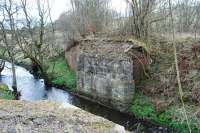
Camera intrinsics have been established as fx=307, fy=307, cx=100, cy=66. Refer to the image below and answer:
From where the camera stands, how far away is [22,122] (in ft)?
12.5

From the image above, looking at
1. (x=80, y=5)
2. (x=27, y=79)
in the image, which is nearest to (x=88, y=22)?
(x=80, y=5)

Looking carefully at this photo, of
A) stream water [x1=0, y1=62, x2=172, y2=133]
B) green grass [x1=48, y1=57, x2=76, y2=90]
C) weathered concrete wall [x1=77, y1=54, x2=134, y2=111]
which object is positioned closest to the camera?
stream water [x1=0, y1=62, x2=172, y2=133]

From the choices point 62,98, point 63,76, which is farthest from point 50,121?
point 63,76

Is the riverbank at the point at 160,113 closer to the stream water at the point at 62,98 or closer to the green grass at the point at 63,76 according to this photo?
the stream water at the point at 62,98

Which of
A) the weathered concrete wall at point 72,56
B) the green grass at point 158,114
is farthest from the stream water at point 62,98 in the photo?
the weathered concrete wall at point 72,56

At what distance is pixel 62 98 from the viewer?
1977 cm

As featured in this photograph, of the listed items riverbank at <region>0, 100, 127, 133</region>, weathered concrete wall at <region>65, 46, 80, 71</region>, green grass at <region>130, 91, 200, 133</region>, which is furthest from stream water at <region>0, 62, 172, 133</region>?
riverbank at <region>0, 100, 127, 133</region>

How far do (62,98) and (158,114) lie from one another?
733 cm

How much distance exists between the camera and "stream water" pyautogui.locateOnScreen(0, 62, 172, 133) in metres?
14.4

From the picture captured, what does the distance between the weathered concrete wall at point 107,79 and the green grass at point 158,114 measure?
0.63 meters

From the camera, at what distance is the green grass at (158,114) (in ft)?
43.3

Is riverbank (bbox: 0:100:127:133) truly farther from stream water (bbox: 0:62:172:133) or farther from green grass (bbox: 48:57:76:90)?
green grass (bbox: 48:57:76:90)

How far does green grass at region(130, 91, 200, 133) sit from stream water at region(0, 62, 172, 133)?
34 centimetres

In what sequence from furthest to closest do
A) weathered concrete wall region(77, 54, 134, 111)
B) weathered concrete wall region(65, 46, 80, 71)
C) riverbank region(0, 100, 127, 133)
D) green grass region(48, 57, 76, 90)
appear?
1. weathered concrete wall region(65, 46, 80, 71)
2. green grass region(48, 57, 76, 90)
3. weathered concrete wall region(77, 54, 134, 111)
4. riverbank region(0, 100, 127, 133)
